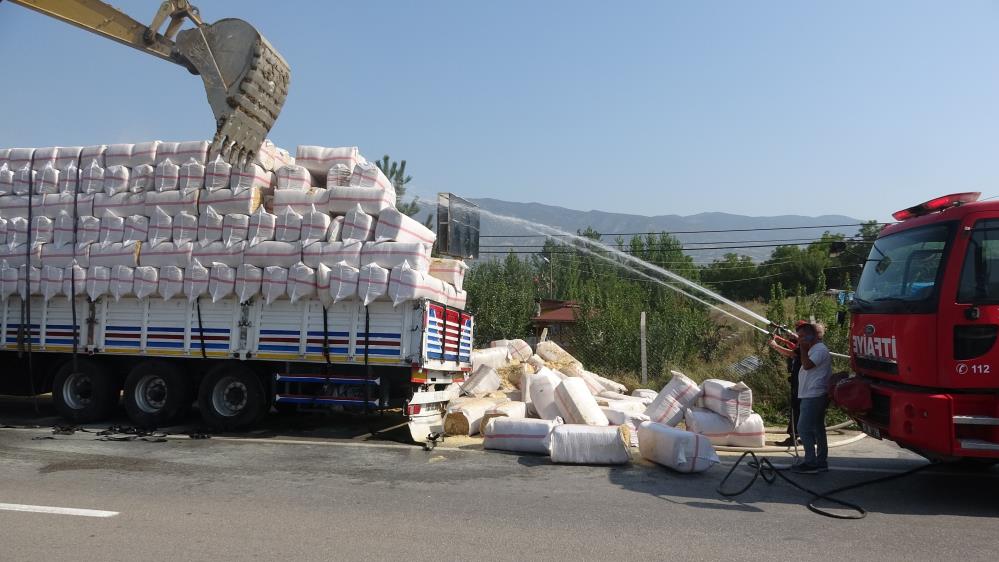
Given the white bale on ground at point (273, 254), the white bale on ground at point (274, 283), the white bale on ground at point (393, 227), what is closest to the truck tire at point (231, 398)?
the white bale on ground at point (274, 283)

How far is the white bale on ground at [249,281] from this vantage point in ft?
31.8

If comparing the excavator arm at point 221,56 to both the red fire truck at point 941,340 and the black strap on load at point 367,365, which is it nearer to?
the black strap on load at point 367,365

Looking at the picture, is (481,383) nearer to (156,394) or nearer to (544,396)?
(544,396)

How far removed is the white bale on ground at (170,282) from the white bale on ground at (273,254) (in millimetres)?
1030

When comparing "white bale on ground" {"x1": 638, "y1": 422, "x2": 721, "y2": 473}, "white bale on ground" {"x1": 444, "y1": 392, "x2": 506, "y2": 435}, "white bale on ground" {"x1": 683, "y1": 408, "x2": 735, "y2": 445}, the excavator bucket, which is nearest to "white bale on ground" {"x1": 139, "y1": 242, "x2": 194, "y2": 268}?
the excavator bucket

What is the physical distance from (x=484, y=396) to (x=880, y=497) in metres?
7.29

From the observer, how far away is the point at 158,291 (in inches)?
399

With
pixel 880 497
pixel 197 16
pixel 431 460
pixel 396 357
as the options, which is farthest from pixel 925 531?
pixel 197 16

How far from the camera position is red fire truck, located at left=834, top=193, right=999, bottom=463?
588 cm

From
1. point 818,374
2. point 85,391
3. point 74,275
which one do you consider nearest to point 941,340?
point 818,374

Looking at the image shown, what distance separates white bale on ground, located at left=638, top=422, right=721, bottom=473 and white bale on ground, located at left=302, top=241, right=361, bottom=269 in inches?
Result: 176

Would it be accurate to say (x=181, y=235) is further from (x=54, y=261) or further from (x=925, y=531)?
(x=925, y=531)

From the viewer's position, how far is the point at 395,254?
934cm

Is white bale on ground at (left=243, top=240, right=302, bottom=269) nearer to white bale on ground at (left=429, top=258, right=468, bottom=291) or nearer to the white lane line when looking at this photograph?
white bale on ground at (left=429, top=258, right=468, bottom=291)
